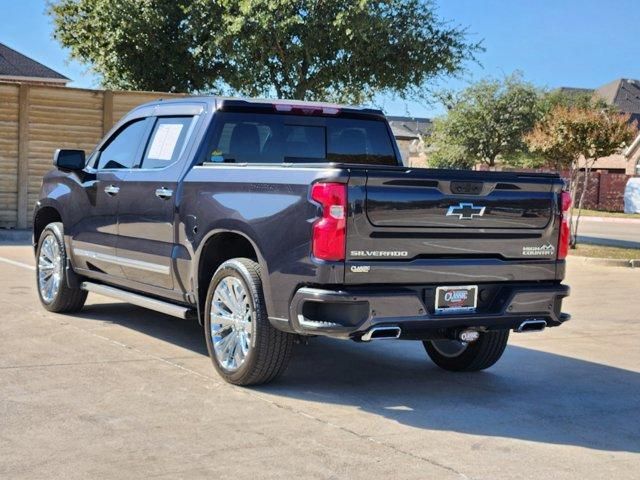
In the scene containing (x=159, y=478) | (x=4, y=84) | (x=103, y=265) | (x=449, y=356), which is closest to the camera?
(x=159, y=478)

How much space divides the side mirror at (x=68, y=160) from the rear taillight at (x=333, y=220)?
3.60m

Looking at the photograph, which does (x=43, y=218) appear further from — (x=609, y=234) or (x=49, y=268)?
(x=609, y=234)

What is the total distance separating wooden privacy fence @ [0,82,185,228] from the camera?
712 inches

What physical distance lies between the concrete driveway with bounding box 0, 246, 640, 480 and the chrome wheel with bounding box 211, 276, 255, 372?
0.71 ft

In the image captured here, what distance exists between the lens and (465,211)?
624 cm

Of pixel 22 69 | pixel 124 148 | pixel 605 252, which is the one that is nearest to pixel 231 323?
pixel 124 148

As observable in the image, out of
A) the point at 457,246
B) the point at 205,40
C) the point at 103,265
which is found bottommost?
the point at 103,265

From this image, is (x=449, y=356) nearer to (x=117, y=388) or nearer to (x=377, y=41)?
(x=117, y=388)

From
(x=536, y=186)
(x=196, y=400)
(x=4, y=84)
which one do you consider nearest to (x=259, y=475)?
(x=196, y=400)

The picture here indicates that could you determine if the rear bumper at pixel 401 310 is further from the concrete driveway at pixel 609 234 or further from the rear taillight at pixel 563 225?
the concrete driveway at pixel 609 234

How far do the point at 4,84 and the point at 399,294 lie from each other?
13.9 meters

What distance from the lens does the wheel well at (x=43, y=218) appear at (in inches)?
375

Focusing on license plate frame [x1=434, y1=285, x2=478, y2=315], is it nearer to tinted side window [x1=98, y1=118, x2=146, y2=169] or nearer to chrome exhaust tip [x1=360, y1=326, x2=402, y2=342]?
chrome exhaust tip [x1=360, y1=326, x2=402, y2=342]

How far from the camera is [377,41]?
24891 millimetres
